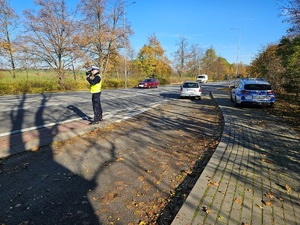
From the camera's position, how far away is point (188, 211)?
9.37 feet

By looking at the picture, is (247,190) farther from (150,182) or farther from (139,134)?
(139,134)

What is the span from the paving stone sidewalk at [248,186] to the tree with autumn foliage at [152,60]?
152ft

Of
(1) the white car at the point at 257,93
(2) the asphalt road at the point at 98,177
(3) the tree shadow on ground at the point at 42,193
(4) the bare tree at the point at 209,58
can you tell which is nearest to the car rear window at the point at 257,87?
(1) the white car at the point at 257,93

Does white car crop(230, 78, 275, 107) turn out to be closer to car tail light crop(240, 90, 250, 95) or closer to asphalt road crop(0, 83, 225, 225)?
car tail light crop(240, 90, 250, 95)

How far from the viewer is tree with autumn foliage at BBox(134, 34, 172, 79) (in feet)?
167

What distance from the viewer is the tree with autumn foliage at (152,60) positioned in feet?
167

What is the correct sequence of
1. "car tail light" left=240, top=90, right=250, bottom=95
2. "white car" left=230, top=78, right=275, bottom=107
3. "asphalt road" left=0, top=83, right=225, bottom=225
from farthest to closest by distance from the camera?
"car tail light" left=240, top=90, right=250, bottom=95, "white car" left=230, top=78, right=275, bottom=107, "asphalt road" left=0, top=83, right=225, bottom=225

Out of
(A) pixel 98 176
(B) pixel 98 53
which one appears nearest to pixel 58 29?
(B) pixel 98 53

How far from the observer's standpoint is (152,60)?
1996 inches

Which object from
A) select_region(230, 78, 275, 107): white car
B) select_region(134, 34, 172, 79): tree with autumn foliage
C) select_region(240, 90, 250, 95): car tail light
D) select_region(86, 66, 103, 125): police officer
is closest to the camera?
select_region(86, 66, 103, 125): police officer

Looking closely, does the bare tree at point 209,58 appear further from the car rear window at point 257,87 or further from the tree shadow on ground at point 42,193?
the tree shadow on ground at point 42,193

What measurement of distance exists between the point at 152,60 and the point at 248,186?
49.0 meters

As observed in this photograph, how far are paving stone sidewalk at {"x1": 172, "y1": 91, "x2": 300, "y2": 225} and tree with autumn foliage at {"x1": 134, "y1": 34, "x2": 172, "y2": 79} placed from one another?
46.2m

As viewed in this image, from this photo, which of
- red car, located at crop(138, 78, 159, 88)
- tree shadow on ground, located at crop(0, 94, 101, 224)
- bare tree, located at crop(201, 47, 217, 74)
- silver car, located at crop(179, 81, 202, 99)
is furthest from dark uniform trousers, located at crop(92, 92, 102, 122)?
bare tree, located at crop(201, 47, 217, 74)
